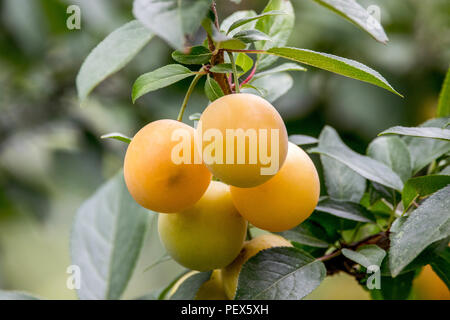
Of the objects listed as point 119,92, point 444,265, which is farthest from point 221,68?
point 119,92

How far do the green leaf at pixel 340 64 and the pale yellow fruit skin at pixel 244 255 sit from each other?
0.54 feet

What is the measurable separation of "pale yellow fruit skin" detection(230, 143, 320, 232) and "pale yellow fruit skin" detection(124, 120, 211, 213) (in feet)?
0.13

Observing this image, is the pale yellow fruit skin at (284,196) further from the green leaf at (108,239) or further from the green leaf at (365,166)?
the green leaf at (108,239)

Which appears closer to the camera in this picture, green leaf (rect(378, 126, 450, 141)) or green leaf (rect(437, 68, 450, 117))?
green leaf (rect(378, 126, 450, 141))

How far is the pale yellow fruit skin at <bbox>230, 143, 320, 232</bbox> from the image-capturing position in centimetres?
37

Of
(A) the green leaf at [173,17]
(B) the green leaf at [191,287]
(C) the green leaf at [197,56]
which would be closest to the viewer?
(A) the green leaf at [173,17]

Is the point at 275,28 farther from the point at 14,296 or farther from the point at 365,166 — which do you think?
the point at 14,296

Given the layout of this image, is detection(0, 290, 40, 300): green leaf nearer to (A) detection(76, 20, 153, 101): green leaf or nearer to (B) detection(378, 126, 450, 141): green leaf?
(A) detection(76, 20, 153, 101): green leaf

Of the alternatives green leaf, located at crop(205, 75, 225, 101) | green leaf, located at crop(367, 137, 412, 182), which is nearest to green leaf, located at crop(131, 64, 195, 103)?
green leaf, located at crop(205, 75, 225, 101)

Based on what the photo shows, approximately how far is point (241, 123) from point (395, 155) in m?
0.27

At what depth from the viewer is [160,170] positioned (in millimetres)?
363

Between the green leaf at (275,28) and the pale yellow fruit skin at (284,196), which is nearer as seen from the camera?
the pale yellow fruit skin at (284,196)

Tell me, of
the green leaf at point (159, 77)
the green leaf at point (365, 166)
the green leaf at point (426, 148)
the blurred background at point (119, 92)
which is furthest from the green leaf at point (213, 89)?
the blurred background at point (119, 92)

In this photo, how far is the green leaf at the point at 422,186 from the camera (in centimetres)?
39
